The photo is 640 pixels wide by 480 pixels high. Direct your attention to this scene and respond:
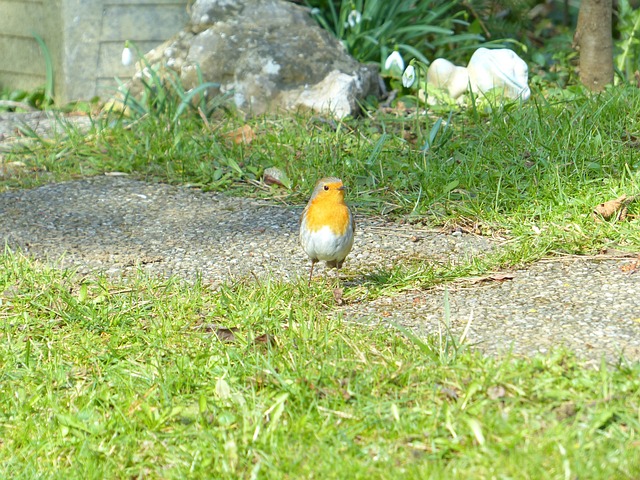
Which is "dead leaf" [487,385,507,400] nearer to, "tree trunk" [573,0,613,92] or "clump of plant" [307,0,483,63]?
"tree trunk" [573,0,613,92]

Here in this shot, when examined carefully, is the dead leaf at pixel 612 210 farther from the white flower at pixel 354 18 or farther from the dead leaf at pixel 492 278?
the white flower at pixel 354 18

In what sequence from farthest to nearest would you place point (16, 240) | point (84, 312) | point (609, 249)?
point (16, 240), point (609, 249), point (84, 312)

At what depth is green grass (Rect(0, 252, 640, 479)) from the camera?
2.52 m

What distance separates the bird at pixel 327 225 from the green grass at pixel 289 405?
0.27 meters

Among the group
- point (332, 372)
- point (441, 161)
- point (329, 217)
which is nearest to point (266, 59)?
point (441, 161)

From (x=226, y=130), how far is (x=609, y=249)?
2.72m

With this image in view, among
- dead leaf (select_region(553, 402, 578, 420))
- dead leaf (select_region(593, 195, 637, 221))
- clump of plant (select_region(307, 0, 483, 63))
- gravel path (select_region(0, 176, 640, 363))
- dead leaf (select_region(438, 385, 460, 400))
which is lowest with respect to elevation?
gravel path (select_region(0, 176, 640, 363))

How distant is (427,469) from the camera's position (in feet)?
8.03

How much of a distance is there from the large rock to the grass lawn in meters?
1.29

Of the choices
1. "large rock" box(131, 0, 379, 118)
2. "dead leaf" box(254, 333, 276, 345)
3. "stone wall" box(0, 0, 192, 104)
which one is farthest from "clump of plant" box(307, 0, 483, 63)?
"dead leaf" box(254, 333, 276, 345)

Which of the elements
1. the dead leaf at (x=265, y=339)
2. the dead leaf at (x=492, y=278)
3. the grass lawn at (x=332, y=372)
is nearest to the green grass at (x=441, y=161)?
the grass lawn at (x=332, y=372)

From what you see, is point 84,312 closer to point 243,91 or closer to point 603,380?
point 603,380

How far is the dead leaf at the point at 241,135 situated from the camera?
19.1 ft

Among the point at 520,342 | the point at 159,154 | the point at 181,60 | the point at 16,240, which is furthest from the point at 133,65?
the point at 520,342
